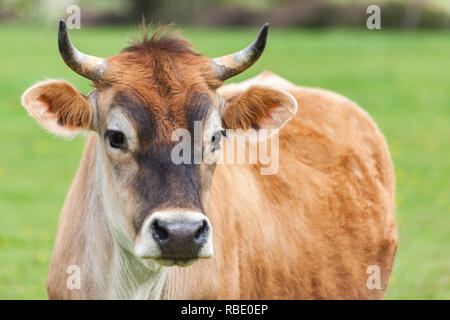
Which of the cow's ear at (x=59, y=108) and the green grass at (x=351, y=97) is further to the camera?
the green grass at (x=351, y=97)

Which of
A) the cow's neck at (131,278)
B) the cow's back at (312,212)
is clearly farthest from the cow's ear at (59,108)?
the cow's back at (312,212)

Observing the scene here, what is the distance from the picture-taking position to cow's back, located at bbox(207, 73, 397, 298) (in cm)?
604

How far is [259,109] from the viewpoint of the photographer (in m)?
5.57

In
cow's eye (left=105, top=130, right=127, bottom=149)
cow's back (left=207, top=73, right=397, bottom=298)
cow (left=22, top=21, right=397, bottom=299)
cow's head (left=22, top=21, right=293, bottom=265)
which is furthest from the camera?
cow's back (left=207, top=73, right=397, bottom=298)

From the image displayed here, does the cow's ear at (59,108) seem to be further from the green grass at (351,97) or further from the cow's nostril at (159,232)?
the green grass at (351,97)

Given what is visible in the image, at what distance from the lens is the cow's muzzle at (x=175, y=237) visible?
441 centimetres

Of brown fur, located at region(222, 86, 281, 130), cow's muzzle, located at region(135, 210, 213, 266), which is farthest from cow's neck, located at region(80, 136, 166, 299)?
brown fur, located at region(222, 86, 281, 130)

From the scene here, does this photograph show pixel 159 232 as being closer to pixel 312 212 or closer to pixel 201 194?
pixel 201 194

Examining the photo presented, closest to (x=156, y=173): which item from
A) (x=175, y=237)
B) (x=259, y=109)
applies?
(x=175, y=237)

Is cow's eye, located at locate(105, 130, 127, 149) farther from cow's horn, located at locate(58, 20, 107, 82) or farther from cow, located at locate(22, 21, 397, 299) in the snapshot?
cow's horn, located at locate(58, 20, 107, 82)

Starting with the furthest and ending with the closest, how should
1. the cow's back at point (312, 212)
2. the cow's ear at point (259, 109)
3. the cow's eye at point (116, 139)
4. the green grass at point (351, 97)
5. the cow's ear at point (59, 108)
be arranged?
1. the green grass at point (351, 97)
2. the cow's back at point (312, 212)
3. the cow's ear at point (259, 109)
4. the cow's ear at point (59, 108)
5. the cow's eye at point (116, 139)

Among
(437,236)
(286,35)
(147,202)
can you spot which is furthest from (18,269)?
(286,35)

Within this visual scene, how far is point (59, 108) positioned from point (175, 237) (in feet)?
4.51

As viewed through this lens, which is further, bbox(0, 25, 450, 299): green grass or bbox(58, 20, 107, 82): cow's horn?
bbox(0, 25, 450, 299): green grass
